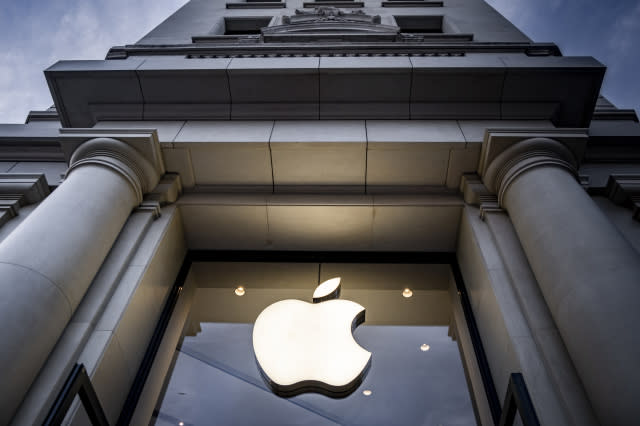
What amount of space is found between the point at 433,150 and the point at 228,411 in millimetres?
5142

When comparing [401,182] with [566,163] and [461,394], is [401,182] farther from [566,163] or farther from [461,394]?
[461,394]

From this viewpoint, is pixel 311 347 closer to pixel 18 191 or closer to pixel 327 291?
pixel 327 291

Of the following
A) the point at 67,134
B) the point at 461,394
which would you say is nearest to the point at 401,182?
the point at 461,394

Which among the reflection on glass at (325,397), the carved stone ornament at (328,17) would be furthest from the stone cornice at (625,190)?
the carved stone ornament at (328,17)

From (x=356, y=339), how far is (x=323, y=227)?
2401mm

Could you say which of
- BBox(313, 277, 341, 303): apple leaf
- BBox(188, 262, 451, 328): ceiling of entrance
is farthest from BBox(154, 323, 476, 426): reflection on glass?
BBox(313, 277, 341, 303): apple leaf

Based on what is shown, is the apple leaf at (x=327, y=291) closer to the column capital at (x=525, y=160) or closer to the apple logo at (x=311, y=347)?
the apple logo at (x=311, y=347)

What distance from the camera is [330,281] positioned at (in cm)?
725

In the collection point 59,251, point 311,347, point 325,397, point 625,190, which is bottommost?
point 325,397

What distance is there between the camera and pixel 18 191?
7.64m

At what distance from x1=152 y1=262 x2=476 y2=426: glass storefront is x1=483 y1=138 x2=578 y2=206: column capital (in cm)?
197

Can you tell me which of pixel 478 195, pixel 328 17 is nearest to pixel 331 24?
pixel 328 17

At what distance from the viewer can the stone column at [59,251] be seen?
13.8 feet

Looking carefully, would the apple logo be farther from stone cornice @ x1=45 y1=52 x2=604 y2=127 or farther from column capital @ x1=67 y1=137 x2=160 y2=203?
stone cornice @ x1=45 y1=52 x2=604 y2=127
